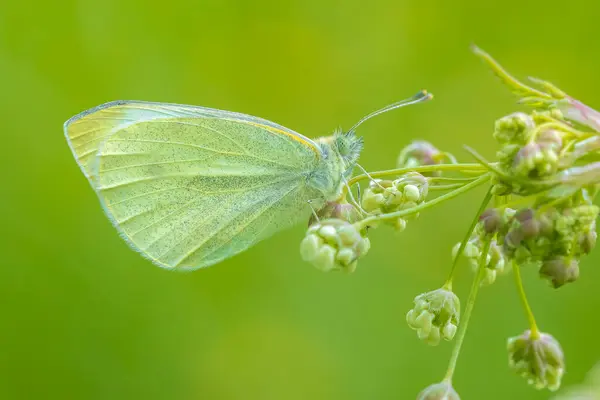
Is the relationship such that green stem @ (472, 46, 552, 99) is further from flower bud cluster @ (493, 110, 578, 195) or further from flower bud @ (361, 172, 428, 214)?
flower bud @ (361, 172, 428, 214)

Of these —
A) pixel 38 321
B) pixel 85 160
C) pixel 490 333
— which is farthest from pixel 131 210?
pixel 490 333

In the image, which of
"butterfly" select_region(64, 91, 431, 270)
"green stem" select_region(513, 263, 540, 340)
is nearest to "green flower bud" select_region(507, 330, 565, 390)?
"green stem" select_region(513, 263, 540, 340)

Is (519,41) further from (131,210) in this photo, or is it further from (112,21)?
(131,210)

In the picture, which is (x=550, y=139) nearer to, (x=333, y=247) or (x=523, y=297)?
(x=523, y=297)

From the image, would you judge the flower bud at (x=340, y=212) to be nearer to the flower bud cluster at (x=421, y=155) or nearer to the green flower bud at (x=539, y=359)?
the flower bud cluster at (x=421, y=155)

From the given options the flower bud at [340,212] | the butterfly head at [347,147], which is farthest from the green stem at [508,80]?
the butterfly head at [347,147]

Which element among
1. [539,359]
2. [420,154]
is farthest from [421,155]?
[539,359]
